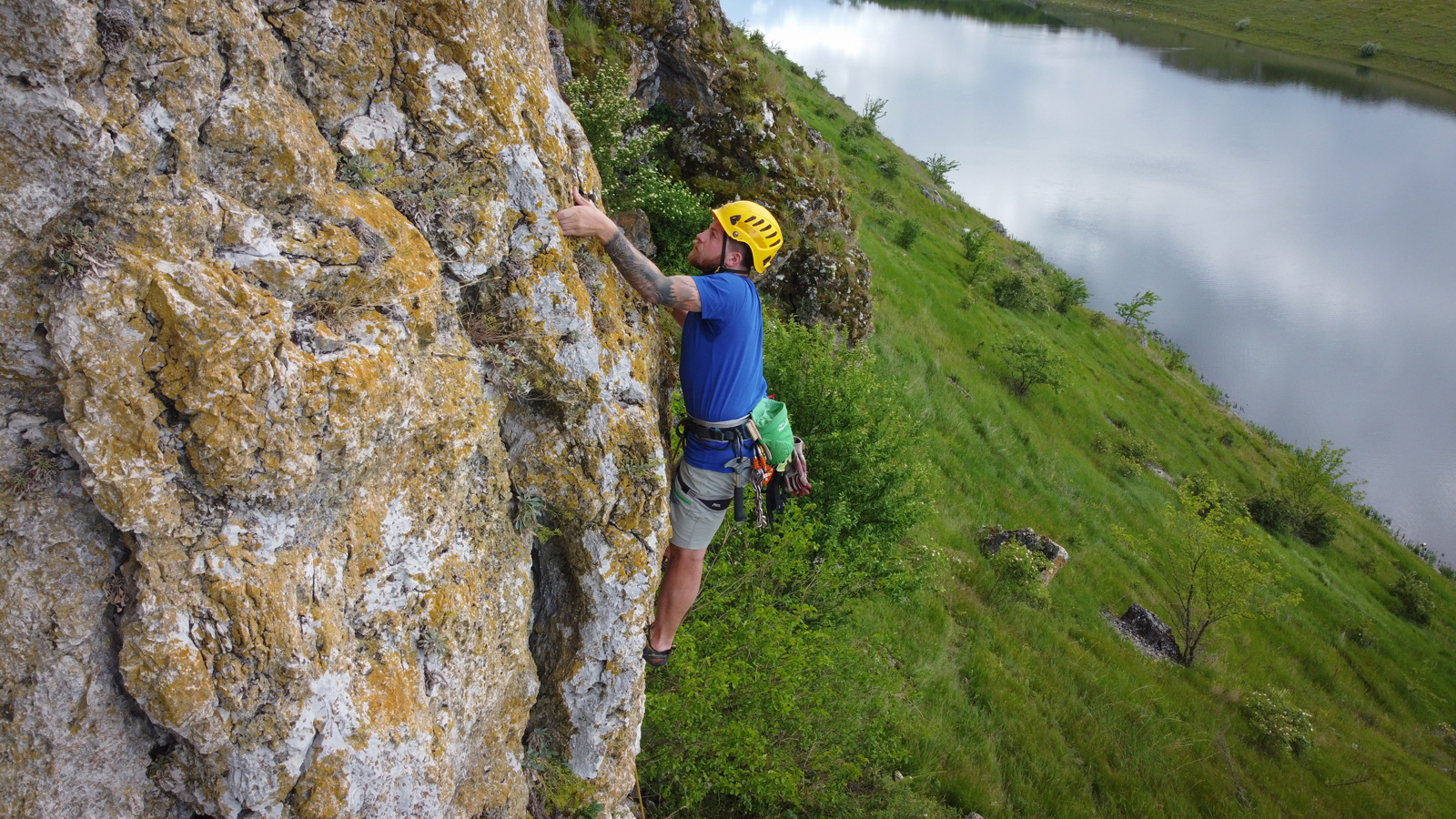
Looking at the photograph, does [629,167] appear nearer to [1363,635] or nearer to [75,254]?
[75,254]

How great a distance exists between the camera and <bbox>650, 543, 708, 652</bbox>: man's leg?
5.98m

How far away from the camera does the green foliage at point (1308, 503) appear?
29031 millimetres

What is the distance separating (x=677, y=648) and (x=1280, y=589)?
24.8 metres

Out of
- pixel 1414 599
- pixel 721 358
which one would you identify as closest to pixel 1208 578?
pixel 721 358

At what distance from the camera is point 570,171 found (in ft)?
16.3

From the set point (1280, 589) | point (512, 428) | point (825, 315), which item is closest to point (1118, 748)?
point (825, 315)

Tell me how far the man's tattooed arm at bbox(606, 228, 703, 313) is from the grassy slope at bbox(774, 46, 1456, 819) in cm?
717

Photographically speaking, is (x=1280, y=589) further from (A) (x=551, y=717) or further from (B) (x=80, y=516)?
(B) (x=80, y=516)

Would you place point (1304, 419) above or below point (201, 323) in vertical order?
below

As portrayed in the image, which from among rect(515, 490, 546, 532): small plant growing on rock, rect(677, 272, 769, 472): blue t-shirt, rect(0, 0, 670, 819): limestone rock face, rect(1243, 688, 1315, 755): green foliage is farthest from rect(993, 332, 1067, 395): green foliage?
rect(0, 0, 670, 819): limestone rock face

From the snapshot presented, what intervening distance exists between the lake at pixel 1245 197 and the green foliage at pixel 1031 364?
853 inches

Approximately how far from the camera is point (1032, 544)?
16.3 metres

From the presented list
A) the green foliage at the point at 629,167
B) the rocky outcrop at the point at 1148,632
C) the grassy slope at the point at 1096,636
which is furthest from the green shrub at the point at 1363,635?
the green foliage at the point at 629,167

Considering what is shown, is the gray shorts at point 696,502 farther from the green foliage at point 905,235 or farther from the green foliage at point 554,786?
the green foliage at point 905,235
